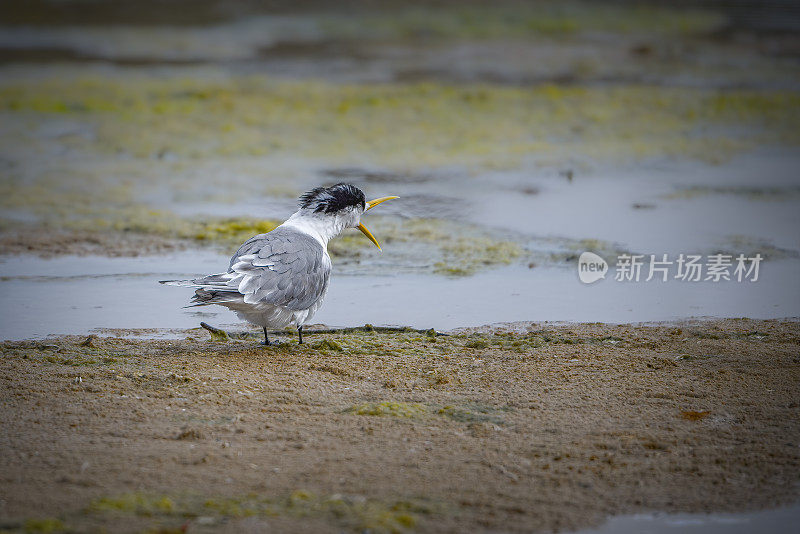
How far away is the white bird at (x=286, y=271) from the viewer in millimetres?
5172

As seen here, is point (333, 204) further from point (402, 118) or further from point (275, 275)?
point (402, 118)

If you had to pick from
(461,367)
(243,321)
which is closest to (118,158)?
(243,321)

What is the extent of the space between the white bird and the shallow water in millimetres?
566

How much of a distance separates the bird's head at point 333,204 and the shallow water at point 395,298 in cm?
61

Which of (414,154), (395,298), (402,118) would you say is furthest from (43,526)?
(402,118)

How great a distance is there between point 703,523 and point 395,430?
4.28 ft

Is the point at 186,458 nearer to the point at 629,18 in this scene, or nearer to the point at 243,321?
the point at 243,321

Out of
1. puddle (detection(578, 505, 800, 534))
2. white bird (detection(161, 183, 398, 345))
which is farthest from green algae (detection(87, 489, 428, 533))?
white bird (detection(161, 183, 398, 345))

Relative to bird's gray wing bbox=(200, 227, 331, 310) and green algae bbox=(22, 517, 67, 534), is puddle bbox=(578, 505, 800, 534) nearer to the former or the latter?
green algae bbox=(22, 517, 67, 534)

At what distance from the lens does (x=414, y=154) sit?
10.7 m

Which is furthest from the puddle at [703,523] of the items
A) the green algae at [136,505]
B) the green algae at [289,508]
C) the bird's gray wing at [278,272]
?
the bird's gray wing at [278,272]

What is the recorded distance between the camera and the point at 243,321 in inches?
241

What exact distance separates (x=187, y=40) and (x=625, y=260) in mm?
12153

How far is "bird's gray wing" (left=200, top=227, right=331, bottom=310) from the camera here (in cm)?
520
